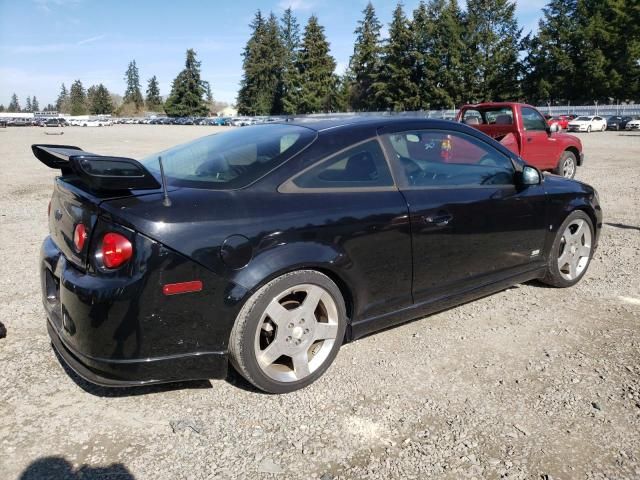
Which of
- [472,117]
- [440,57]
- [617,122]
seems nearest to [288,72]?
[440,57]

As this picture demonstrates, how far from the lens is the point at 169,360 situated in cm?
248

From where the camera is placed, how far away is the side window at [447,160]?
331 centimetres

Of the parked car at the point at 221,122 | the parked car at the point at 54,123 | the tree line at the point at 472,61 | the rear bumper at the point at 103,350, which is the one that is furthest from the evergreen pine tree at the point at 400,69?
the rear bumper at the point at 103,350

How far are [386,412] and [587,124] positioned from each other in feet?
130

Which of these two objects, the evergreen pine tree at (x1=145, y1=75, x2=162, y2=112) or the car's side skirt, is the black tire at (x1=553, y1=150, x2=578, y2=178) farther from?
the evergreen pine tree at (x1=145, y1=75, x2=162, y2=112)

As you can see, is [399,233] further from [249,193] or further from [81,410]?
[81,410]

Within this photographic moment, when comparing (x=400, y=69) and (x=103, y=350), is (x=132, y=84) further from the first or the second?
(x=103, y=350)

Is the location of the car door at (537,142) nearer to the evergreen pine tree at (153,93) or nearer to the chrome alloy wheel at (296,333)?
the chrome alloy wheel at (296,333)

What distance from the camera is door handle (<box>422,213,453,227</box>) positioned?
3215mm

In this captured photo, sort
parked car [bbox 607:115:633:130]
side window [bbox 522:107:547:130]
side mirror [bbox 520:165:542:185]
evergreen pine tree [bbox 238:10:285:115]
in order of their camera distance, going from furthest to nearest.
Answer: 1. evergreen pine tree [bbox 238:10:285:115]
2. parked car [bbox 607:115:633:130]
3. side window [bbox 522:107:547:130]
4. side mirror [bbox 520:165:542:185]

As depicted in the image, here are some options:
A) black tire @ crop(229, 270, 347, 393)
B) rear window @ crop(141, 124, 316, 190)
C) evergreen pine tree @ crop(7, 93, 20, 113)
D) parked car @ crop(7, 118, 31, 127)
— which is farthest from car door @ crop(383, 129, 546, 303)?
evergreen pine tree @ crop(7, 93, 20, 113)

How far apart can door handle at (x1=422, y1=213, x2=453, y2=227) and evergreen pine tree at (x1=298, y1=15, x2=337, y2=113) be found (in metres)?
81.7

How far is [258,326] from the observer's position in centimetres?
263

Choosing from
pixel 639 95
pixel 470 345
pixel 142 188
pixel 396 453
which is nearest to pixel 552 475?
pixel 396 453
